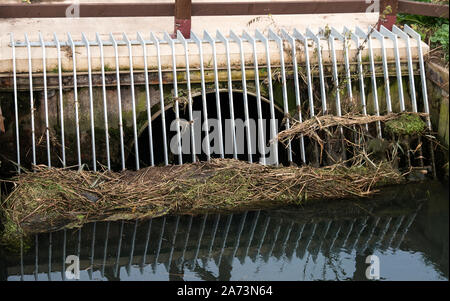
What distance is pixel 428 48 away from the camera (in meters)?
10.0

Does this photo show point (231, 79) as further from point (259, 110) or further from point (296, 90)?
point (296, 90)

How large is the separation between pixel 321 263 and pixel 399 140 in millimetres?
2337

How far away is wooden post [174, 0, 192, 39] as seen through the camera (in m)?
9.68

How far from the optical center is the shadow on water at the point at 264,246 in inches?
305

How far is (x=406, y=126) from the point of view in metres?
9.58

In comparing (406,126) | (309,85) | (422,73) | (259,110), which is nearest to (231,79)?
(259,110)

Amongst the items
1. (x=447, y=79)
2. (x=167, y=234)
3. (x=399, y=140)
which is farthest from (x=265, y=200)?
(x=447, y=79)

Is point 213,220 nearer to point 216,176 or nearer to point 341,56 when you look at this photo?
point 216,176

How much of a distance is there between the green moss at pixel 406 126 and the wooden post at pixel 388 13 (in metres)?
1.31
